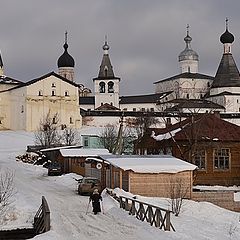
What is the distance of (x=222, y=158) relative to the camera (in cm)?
3334

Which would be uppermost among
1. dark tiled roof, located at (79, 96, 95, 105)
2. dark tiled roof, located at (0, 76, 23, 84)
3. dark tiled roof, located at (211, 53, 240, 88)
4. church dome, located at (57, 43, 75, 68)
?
church dome, located at (57, 43, 75, 68)

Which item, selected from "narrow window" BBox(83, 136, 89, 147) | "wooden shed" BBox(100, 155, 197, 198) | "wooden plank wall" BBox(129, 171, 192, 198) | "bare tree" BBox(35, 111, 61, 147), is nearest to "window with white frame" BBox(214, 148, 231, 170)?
"wooden shed" BBox(100, 155, 197, 198)

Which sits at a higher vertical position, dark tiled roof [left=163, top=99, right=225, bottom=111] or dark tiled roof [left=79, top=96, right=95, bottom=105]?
dark tiled roof [left=79, top=96, right=95, bottom=105]

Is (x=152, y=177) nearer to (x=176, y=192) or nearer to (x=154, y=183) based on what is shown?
(x=154, y=183)

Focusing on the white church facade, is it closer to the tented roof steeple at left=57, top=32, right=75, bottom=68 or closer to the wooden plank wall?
the tented roof steeple at left=57, top=32, right=75, bottom=68

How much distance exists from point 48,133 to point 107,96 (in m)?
36.0

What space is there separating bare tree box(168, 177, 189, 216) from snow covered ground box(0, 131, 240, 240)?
1.27 feet

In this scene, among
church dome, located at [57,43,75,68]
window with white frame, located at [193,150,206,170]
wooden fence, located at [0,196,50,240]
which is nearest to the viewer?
wooden fence, located at [0,196,50,240]

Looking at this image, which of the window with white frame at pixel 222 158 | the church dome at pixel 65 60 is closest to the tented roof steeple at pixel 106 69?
the church dome at pixel 65 60

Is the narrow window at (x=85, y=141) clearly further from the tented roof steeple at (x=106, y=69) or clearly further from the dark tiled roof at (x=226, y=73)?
the tented roof steeple at (x=106, y=69)

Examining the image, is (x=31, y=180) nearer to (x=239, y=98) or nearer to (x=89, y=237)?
(x=89, y=237)

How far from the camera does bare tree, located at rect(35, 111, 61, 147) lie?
5806 cm

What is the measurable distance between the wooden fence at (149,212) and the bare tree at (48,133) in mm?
34618

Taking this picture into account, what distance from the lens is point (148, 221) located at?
1812 centimetres
